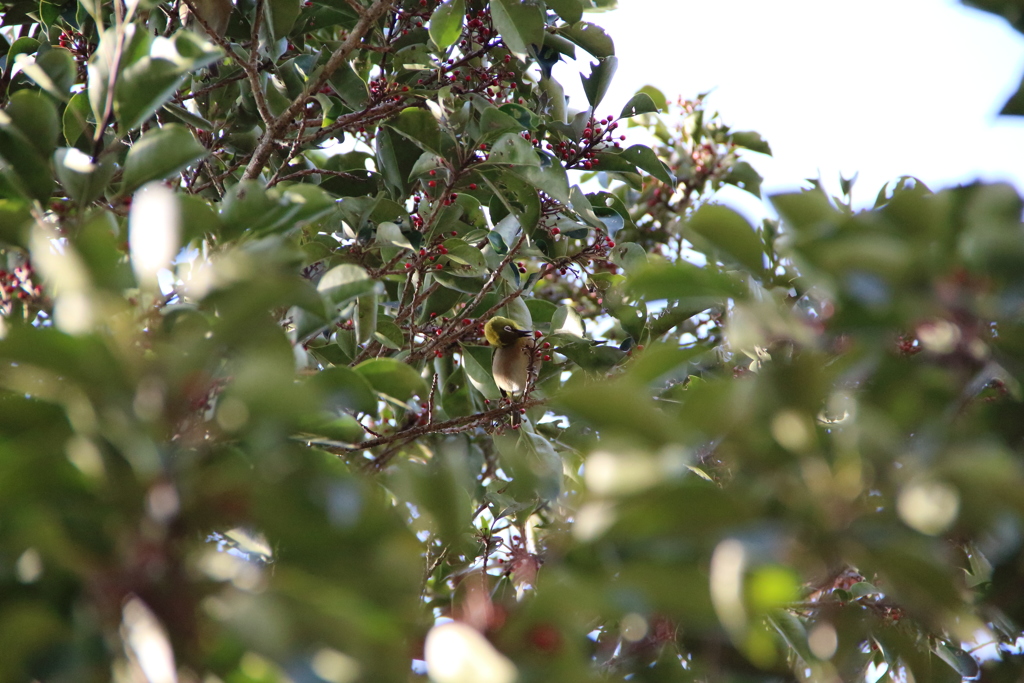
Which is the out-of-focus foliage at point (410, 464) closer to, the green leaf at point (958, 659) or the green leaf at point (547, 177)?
the green leaf at point (958, 659)

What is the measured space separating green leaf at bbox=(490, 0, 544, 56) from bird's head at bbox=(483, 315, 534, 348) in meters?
0.77

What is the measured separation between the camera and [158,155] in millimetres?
1072

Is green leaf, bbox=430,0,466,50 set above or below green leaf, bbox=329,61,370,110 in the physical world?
above

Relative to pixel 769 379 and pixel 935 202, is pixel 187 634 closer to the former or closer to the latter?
pixel 769 379

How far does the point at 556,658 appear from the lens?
2.31ft

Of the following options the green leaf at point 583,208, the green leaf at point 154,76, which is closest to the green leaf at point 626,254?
the green leaf at point 583,208

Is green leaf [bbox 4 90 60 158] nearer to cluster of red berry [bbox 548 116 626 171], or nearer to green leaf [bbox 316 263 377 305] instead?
green leaf [bbox 316 263 377 305]

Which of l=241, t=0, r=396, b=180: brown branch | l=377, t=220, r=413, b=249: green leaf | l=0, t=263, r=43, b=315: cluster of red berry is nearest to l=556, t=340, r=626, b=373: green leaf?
l=377, t=220, r=413, b=249: green leaf

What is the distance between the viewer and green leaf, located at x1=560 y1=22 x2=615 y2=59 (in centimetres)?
222

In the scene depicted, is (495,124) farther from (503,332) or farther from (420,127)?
(503,332)

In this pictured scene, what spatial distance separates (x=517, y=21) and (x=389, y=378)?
1258mm

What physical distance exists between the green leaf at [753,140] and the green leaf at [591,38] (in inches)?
51.4

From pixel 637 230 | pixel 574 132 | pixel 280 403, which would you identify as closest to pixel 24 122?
pixel 280 403

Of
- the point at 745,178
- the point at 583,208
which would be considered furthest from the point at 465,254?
the point at 745,178
